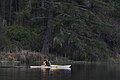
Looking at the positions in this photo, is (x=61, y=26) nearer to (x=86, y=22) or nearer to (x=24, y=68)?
(x=86, y=22)

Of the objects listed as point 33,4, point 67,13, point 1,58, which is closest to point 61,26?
point 67,13

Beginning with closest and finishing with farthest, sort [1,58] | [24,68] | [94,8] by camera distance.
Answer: [24,68]
[1,58]
[94,8]

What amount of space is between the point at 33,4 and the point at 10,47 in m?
10.8

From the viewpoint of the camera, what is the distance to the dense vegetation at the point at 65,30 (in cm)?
6706

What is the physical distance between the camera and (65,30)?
67875 millimetres

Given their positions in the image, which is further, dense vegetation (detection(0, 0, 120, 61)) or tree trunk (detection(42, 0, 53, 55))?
tree trunk (detection(42, 0, 53, 55))

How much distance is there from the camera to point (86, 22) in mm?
70062

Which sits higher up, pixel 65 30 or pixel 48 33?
pixel 65 30

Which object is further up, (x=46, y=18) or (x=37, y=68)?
(x=46, y=18)

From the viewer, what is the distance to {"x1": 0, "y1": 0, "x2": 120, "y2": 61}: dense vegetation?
67062mm

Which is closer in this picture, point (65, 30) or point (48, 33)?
point (65, 30)

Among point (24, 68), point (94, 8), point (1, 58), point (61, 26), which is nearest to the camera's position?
point (24, 68)

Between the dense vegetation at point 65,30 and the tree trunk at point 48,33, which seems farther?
the tree trunk at point 48,33

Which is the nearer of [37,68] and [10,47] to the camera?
[37,68]
